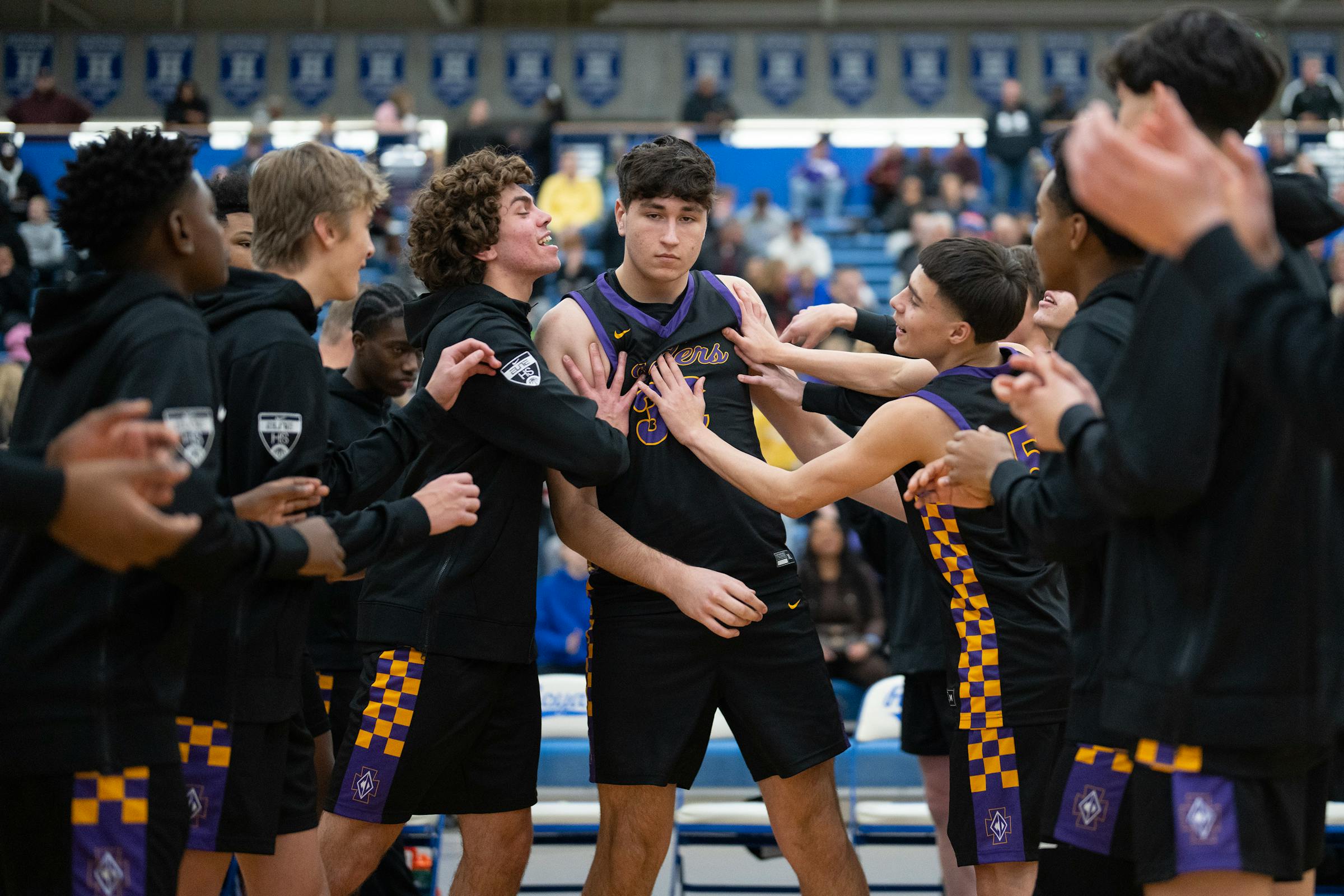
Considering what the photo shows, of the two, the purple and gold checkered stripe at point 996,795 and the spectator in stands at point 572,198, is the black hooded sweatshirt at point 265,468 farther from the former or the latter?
the spectator in stands at point 572,198

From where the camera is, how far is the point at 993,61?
25453mm

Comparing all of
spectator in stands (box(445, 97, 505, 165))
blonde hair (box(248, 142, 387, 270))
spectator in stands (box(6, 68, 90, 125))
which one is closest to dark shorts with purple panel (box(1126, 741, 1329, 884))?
blonde hair (box(248, 142, 387, 270))

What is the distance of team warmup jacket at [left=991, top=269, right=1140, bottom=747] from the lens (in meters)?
2.52

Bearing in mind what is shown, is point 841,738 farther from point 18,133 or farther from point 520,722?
point 18,133

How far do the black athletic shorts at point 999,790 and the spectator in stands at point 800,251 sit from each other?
14.7 metres

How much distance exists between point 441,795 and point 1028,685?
174 cm

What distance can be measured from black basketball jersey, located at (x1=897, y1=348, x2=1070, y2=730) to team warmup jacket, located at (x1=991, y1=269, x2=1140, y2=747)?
87cm

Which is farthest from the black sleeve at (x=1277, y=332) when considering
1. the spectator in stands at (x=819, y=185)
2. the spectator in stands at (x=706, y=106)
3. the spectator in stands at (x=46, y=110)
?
the spectator in stands at (x=46, y=110)

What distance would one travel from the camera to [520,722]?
382 centimetres

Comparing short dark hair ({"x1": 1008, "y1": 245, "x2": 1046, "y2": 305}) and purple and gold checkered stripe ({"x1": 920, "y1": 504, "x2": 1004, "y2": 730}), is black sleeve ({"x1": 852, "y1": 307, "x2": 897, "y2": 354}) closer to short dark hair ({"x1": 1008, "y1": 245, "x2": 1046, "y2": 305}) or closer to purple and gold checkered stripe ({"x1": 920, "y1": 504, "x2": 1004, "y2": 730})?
short dark hair ({"x1": 1008, "y1": 245, "x2": 1046, "y2": 305})

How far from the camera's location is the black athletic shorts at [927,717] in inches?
194

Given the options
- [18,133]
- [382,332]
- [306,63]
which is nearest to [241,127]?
[306,63]

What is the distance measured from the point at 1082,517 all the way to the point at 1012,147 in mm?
18947

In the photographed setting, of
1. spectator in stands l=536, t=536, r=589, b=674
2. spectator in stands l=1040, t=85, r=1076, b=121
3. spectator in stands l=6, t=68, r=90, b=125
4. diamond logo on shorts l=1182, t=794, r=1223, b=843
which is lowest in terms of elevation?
spectator in stands l=536, t=536, r=589, b=674
